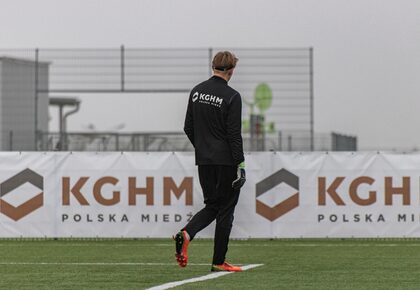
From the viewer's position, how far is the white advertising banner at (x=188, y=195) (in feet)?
55.8

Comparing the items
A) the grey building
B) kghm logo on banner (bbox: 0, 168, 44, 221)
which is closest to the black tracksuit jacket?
kghm logo on banner (bbox: 0, 168, 44, 221)

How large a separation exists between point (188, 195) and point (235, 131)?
7077 mm

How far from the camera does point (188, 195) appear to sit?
56.2 feet

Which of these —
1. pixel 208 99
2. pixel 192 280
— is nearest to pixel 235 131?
pixel 208 99

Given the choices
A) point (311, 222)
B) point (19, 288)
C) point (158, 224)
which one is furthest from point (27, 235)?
point (19, 288)

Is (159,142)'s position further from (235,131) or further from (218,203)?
(235,131)

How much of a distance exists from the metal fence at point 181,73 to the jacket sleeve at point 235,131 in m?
13.1

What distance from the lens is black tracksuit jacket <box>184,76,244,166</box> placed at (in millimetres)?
10141

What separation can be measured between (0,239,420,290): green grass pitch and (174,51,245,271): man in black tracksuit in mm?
331

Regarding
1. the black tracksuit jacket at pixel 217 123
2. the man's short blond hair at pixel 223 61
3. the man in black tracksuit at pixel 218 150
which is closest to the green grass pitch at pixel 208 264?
the man in black tracksuit at pixel 218 150

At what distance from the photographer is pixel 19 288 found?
28.9ft

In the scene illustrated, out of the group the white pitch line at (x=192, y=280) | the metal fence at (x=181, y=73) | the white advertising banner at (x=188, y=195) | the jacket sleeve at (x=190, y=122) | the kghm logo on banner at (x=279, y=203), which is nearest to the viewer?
the white pitch line at (x=192, y=280)

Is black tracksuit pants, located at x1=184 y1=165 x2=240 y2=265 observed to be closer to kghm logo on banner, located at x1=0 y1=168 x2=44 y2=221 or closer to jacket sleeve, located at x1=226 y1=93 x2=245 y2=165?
jacket sleeve, located at x1=226 y1=93 x2=245 y2=165

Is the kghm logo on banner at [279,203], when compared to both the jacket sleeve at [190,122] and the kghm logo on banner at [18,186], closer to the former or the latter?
the kghm logo on banner at [18,186]
